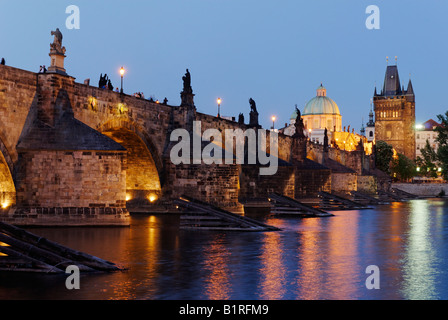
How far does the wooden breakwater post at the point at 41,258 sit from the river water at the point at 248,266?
0.42 metres

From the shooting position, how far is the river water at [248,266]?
13500 mm

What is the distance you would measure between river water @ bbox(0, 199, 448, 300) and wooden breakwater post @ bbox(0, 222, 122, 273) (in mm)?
417

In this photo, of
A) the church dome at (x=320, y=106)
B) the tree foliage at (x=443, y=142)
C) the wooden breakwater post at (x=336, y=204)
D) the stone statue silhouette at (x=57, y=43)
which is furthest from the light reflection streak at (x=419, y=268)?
the church dome at (x=320, y=106)

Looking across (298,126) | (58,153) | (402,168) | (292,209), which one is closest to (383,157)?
(402,168)

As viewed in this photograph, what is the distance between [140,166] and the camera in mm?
43219

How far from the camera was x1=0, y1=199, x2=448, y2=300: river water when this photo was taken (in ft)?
44.3

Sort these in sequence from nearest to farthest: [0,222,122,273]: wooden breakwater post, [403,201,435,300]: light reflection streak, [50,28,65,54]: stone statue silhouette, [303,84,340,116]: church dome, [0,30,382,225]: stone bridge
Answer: [403,201,435,300]: light reflection streak
[0,222,122,273]: wooden breakwater post
[0,30,382,225]: stone bridge
[50,28,65,54]: stone statue silhouette
[303,84,340,116]: church dome

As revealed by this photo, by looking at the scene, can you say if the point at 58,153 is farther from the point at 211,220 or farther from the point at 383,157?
the point at 383,157

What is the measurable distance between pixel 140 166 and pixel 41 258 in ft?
90.8

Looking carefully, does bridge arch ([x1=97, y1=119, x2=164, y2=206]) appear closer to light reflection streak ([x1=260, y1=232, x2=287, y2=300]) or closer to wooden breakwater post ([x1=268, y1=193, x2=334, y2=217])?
wooden breakwater post ([x1=268, y1=193, x2=334, y2=217])

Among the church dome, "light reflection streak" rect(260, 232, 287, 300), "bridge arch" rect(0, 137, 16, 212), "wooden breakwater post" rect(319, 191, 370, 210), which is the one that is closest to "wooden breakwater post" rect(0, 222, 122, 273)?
"light reflection streak" rect(260, 232, 287, 300)

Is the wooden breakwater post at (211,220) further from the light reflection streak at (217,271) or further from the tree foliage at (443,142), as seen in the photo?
the tree foliage at (443,142)
